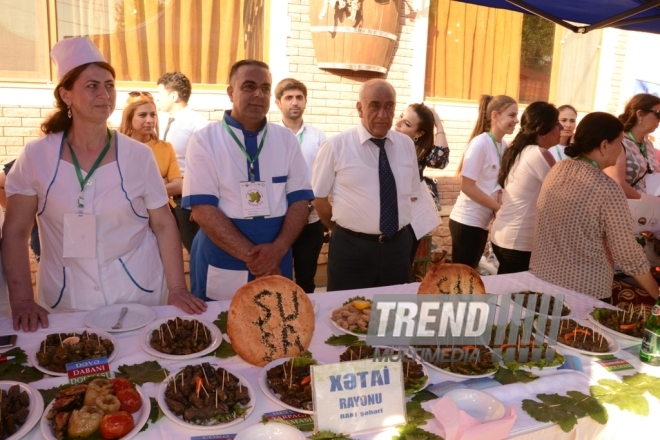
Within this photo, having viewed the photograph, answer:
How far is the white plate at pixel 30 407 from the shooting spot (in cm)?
128

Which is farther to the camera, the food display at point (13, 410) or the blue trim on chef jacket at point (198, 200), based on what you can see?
the blue trim on chef jacket at point (198, 200)

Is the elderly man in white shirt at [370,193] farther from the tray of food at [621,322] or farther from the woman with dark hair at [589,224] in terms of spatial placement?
the tray of food at [621,322]

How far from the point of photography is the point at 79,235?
215cm

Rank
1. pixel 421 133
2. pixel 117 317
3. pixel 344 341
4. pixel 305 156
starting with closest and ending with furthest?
pixel 344 341 < pixel 117 317 < pixel 421 133 < pixel 305 156

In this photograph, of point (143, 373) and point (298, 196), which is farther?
point (298, 196)

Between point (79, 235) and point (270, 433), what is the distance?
1.32 m

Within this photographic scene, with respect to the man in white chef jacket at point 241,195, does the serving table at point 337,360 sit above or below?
below

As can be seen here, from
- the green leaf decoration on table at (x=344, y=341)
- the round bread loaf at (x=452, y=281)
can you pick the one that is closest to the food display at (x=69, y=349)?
the green leaf decoration on table at (x=344, y=341)

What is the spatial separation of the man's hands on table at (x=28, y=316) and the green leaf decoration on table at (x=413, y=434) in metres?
1.37

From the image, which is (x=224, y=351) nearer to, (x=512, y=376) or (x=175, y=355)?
(x=175, y=355)

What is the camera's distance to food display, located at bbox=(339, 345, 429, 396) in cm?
154

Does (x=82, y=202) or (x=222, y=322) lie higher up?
(x=82, y=202)

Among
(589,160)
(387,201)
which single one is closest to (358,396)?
(387,201)

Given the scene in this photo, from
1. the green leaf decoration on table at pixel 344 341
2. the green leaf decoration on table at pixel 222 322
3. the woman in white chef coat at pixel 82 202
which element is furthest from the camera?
the woman in white chef coat at pixel 82 202
